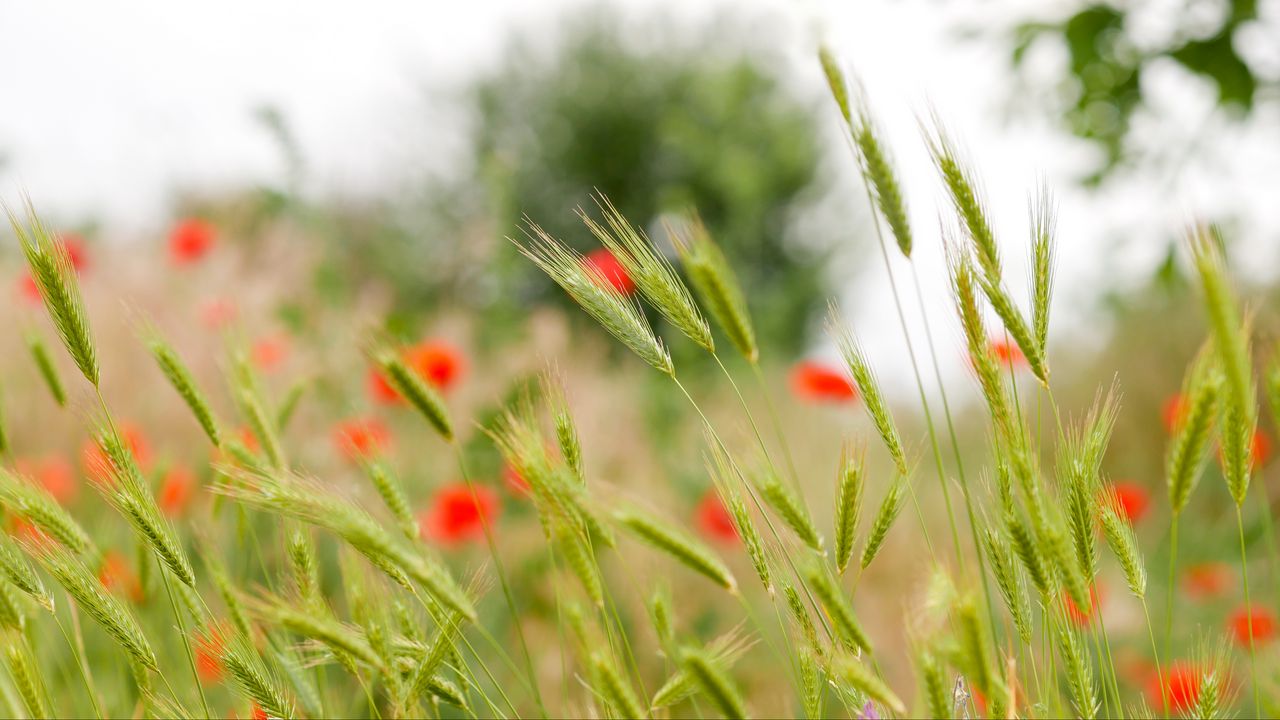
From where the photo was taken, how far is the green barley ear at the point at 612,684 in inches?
27.7

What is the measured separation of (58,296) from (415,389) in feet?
1.13

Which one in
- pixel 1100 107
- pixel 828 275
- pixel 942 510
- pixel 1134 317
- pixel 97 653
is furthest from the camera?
pixel 828 275

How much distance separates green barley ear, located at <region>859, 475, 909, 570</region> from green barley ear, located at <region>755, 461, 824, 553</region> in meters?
0.11

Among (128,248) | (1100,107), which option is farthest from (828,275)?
(1100,107)

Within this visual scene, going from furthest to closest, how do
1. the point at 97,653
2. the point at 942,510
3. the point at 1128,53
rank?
1. the point at 942,510
2. the point at 1128,53
3. the point at 97,653

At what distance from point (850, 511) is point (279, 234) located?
26.8 ft

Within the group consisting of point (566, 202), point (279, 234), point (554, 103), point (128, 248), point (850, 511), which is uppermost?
point (554, 103)

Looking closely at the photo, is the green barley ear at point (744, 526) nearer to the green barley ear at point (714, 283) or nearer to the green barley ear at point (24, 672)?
the green barley ear at point (714, 283)

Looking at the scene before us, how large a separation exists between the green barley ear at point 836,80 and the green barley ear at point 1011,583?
42 centimetres

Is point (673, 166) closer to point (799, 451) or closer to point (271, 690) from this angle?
point (799, 451)

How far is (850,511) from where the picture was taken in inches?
34.4

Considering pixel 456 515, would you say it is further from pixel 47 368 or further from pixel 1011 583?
pixel 1011 583

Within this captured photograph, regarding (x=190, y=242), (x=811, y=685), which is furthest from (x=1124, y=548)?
(x=190, y=242)

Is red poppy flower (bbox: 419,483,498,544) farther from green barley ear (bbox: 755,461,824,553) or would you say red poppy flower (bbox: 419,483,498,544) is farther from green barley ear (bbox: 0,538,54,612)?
green barley ear (bbox: 755,461,824,553)
